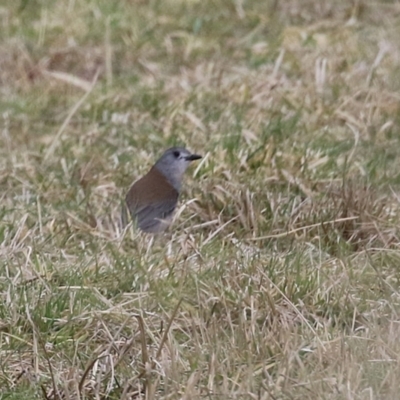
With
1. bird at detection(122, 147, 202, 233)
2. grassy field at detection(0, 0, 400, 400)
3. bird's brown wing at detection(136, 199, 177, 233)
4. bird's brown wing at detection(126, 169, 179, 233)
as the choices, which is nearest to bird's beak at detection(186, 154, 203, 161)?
bird at detection(122, 147, 202, 233)

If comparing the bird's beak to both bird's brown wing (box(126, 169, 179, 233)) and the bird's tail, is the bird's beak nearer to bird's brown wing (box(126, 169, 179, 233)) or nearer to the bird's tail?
bird's brown wing (box(126, 169, 179, 233))

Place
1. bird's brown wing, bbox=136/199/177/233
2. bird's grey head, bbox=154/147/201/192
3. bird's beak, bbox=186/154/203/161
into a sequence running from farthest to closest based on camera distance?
1. bird's beak, bbox=186/154/203/161
2. bird's grey head, bbox=154/147/201/192
3. bird's brown wing, bbox=136/199/177/233

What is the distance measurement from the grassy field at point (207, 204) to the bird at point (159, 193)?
0.09 metres

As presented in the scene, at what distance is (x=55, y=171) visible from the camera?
6156 mm

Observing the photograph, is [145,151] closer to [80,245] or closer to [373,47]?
[80,245]

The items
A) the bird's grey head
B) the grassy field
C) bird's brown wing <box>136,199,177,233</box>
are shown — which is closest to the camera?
the grassy field

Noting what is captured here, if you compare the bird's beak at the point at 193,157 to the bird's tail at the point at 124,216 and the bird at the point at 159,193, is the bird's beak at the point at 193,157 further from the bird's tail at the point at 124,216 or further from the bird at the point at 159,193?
the bird's tail at the point at 124,216

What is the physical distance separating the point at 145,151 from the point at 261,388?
3.02 meters

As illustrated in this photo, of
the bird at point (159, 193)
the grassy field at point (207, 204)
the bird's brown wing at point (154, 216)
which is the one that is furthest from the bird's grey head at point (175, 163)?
the bird's brown wing at point (154, 216)

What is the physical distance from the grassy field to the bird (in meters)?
0.09

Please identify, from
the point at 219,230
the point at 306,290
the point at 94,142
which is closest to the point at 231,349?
the point at 306,290

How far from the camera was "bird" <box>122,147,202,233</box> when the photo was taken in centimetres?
523

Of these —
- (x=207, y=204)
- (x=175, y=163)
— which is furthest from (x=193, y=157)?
(x=207, y=204)

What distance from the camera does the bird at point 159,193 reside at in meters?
5.23
